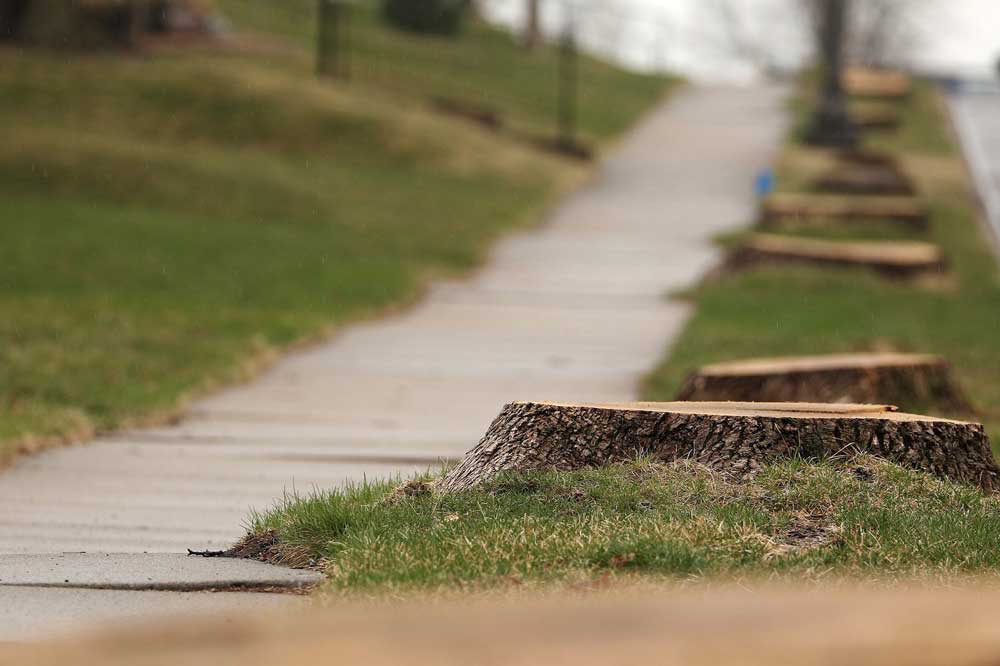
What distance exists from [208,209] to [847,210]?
Answer: 8.69 m

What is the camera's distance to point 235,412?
9.77 metres

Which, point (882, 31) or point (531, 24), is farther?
point (882, 31)

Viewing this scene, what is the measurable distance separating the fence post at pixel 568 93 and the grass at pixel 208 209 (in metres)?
0.55

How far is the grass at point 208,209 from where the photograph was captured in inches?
434

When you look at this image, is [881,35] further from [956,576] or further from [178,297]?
A: [956,576]

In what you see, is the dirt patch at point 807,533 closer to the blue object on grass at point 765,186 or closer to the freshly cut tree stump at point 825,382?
the freshly cut tree stump at point 825,382

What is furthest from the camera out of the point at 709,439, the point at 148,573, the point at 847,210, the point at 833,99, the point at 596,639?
the point at 833,99

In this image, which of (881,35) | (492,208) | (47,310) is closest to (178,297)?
(47,310)

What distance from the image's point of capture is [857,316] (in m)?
14.0

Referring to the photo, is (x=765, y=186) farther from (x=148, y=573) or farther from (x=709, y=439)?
(x=148, y=573)

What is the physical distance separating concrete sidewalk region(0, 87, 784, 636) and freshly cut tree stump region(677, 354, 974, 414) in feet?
4.57

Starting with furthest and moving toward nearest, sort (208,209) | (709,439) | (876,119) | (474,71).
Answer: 1. (474,71)
2. (876,119)
3. (208,209)
4. (709,439)

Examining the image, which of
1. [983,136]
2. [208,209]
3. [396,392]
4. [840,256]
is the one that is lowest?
[396,392]

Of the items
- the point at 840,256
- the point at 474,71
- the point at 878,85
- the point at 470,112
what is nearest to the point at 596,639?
the point at 840,256
